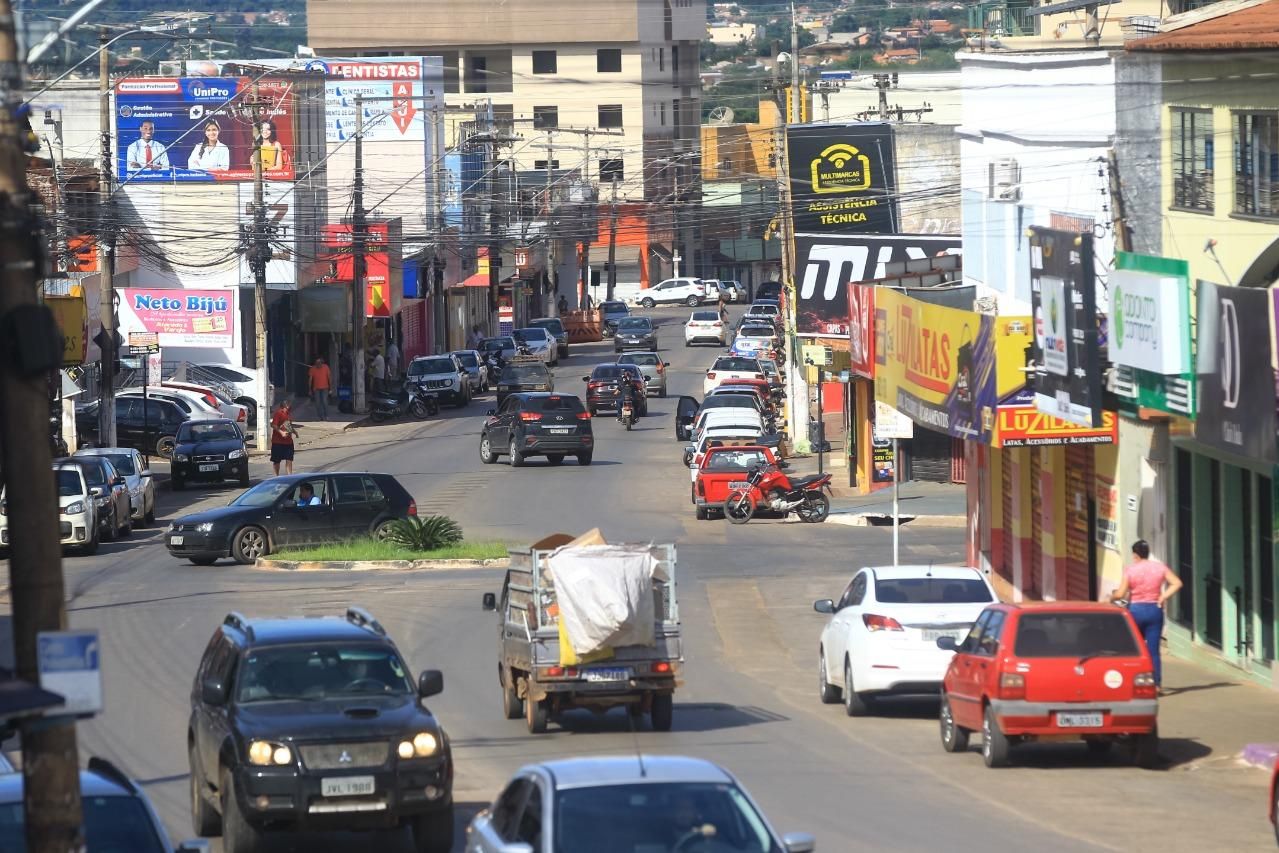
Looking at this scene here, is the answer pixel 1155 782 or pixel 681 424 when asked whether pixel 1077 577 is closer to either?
pixel 1155 782

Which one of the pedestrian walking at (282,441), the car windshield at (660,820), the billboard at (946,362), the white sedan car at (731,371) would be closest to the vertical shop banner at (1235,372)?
the billboard at (946,362)

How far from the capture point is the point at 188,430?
151 feet

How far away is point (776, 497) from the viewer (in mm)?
40000

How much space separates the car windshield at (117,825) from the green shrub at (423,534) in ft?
76.6

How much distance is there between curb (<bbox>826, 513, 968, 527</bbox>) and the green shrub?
965 centimetres

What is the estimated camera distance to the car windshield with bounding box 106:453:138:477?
38.5m

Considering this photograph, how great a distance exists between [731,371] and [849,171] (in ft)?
47.3

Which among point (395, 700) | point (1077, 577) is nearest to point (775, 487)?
point (1077, 577)

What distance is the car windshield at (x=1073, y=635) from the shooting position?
1650 centimetres

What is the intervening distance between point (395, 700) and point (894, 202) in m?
38.7

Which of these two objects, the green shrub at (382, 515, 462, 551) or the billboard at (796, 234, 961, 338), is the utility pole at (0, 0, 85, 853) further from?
the billboard at (796, 234, 961, 338)

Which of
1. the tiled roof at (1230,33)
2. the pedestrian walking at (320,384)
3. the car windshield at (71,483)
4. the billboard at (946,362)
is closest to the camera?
the tiled roof at (1230,33)

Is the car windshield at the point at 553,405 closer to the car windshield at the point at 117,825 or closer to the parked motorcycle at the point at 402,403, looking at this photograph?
the parked motorcycle at the point at 402,403

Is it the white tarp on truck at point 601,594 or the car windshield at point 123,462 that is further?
the car windshield at point 123,462
